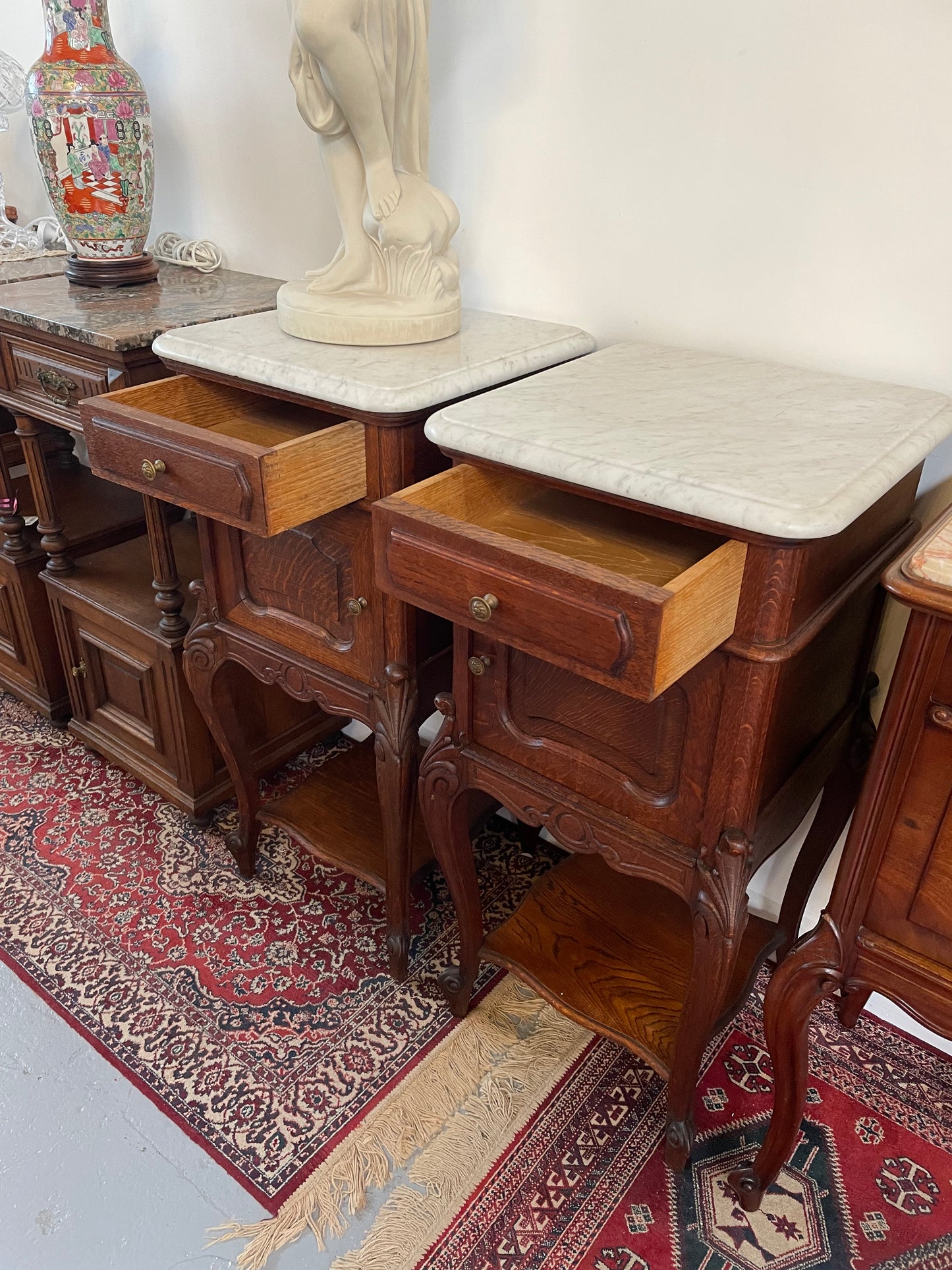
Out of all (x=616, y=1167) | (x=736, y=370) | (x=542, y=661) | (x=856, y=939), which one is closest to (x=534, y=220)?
(x=736, y=370)

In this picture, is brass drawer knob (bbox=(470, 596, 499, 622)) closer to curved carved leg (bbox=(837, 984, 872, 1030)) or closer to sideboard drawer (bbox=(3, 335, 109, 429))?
curved carved leg (bbox=(837, 984, 872, 1030))

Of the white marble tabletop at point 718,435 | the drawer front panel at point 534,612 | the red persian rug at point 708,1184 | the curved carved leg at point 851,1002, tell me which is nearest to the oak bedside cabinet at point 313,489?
the white marble tabletop at point 718,435

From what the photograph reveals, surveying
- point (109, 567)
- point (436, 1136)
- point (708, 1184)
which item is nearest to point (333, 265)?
point (109, 567)

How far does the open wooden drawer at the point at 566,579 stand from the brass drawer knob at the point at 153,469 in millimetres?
371

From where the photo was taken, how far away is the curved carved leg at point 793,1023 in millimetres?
973

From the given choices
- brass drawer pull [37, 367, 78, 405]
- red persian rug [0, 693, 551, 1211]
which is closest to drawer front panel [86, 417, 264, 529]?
brass drawer pull [37, 367, 78, 405]

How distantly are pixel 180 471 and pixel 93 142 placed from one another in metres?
0.96

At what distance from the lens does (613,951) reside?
56.3 inches

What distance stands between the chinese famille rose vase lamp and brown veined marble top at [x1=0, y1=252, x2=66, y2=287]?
0.49ft

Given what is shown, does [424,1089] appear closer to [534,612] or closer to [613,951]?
[613,951]

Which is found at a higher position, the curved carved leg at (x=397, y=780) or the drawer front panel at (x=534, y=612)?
the drawer front panel at (x=534, y=612)

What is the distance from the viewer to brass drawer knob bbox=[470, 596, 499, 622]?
902mm

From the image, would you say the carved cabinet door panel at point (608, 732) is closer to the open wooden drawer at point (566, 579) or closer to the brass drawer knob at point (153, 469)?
the open wooden drawer at point (566, 579)

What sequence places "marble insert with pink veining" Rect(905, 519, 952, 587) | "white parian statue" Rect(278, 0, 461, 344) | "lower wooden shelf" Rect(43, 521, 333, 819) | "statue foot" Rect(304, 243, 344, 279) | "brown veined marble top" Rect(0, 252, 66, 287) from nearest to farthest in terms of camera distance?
"marble insert with pink veining" Rect(905, 519, 952, 587) < "white parian statue" Rect(278, 0, 461, 344) < "statue foot" Rect(304, 243, 344, 279) < "lower wooden shelf" Rect(43, 521, 333, 819) < "brown veined marble top" Rect(0, 252, 66, 287)
